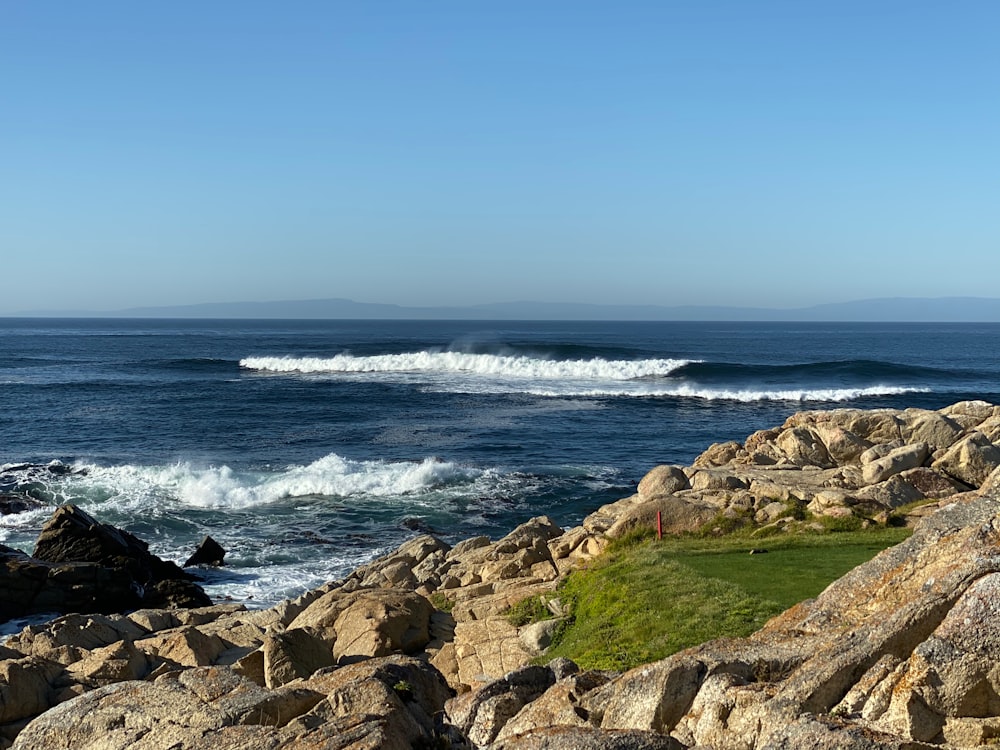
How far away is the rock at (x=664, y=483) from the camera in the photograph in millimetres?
24781

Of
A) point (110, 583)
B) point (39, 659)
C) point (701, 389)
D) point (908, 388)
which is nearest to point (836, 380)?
point (908, 388)

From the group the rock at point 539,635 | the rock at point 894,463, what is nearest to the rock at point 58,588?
the rock at point 539,635

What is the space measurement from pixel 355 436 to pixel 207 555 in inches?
830

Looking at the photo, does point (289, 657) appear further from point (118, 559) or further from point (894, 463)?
point (894, 463)

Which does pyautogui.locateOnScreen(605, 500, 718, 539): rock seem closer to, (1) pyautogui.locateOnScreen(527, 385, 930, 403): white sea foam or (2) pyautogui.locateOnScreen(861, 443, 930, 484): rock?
(2) pyautogui.locateOnScreen(861, 443, 930, 484): rock

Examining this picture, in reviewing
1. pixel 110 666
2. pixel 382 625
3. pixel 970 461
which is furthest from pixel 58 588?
pixel 970 461

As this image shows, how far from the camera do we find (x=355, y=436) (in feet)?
153

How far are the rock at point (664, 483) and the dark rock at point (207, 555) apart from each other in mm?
12952

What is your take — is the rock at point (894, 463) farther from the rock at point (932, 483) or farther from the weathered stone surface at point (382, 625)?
the weathered stone surface at point (382, 625)

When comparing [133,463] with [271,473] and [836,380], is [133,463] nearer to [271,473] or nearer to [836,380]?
[271,473]

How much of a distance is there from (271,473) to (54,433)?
1750 cm

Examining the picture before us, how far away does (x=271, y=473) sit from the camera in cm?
3688

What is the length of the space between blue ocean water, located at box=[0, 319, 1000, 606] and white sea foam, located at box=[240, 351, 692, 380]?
0.30 meters

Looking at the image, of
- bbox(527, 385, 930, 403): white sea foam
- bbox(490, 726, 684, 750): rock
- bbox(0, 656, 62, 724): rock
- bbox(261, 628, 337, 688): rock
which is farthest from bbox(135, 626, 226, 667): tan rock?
bbox(527, 385, 930, 403): white sea foam
